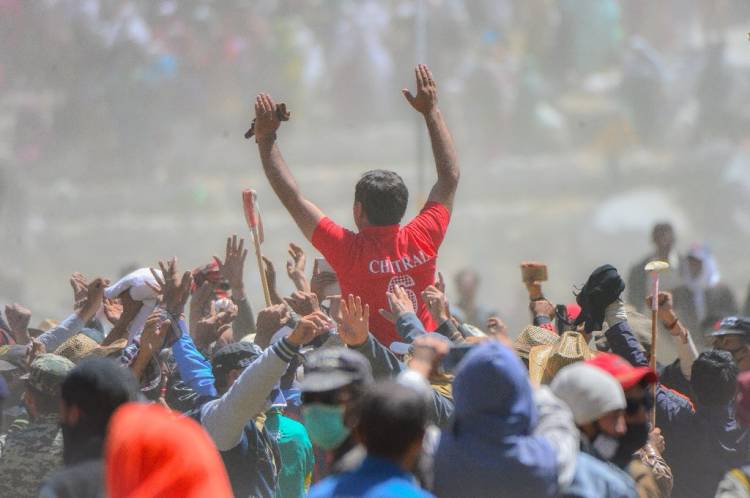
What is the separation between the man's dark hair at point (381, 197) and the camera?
5758 millimetres

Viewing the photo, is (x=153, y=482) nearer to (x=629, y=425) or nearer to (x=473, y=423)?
(x=473, y=423)

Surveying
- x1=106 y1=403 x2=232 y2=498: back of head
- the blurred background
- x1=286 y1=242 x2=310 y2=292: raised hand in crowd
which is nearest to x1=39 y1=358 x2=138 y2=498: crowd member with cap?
x1=106 y1=403 x2=232 y2=498: back of head

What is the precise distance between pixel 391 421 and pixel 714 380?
8.54 ft

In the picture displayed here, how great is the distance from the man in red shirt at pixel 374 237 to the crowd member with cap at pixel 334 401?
1383 mm

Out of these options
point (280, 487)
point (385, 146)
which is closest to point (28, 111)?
point (385, 146)

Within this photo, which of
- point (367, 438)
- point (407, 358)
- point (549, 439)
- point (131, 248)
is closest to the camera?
point (367, 438)

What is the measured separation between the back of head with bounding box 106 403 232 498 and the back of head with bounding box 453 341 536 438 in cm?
77

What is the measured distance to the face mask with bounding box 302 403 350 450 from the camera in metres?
4.24

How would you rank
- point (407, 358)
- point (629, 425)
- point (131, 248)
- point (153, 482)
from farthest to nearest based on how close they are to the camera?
1. point (131, 248)
2. point (407, 358)
3. point (629, 425)
4. point (153, 482)

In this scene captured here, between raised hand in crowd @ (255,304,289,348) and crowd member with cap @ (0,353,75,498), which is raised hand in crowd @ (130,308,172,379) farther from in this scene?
raised hand in crowd @ (255,304,289,348)

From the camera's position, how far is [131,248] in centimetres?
1906

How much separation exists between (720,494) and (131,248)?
50.3 feet

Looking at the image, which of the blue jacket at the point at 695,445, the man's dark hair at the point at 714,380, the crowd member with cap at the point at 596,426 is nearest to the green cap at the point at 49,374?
the crowd member with cap at the point at 596,426

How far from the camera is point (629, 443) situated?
4375mm
